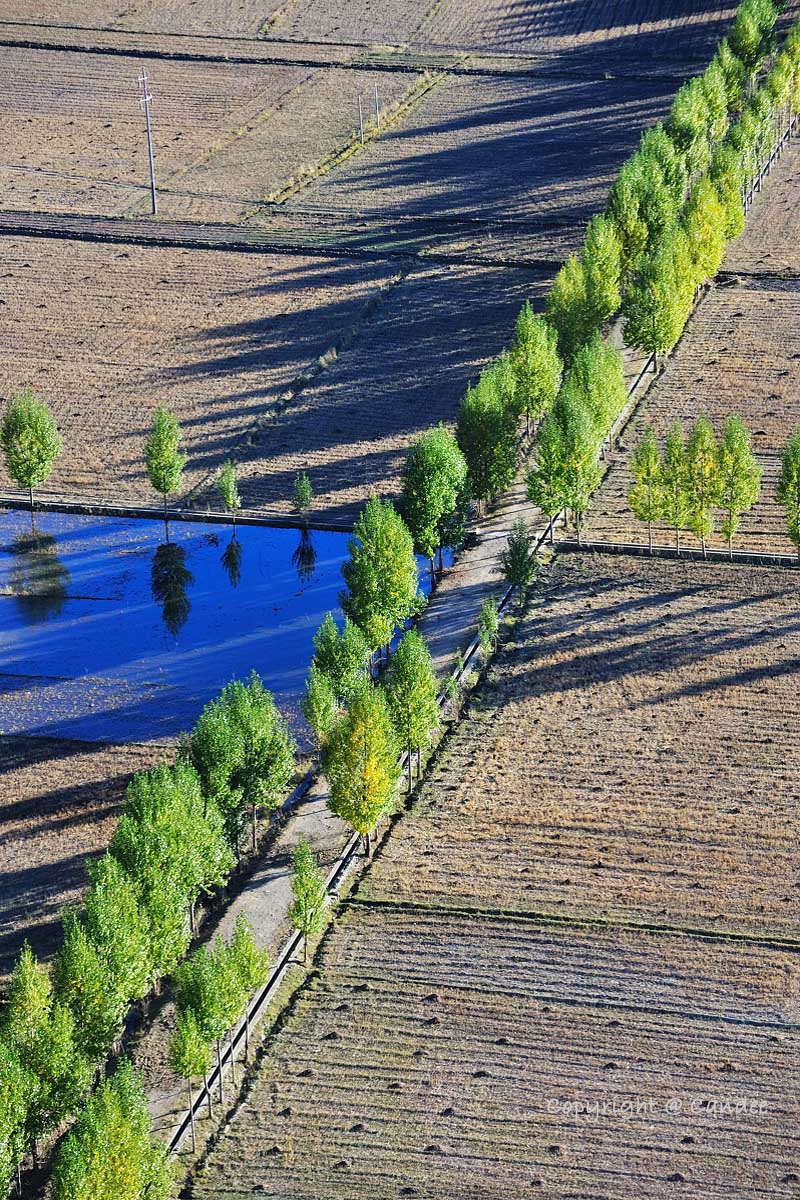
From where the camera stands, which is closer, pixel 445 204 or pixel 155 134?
pixel 445 204

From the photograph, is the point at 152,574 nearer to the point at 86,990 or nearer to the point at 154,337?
the point at 154,337

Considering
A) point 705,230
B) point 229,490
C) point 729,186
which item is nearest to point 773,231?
point 729,186

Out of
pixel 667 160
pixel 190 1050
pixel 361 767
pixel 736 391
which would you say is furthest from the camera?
pixel 667 160

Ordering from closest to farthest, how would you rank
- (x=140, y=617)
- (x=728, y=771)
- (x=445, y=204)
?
1. (x=728, y=771)
2. (x=140, y=617)
3. (x=445, y=204)

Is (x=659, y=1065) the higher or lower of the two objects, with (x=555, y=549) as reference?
lower

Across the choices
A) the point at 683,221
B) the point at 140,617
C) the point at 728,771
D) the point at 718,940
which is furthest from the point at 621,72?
the point at 718,940

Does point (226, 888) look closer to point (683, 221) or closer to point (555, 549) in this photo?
point (555, 549)

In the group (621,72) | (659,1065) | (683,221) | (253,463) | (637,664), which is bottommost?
(659,1065)

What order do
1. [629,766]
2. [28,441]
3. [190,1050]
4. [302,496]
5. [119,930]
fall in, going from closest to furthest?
[190,1050], [119,930], [629,766], [302,496], [28,441]
